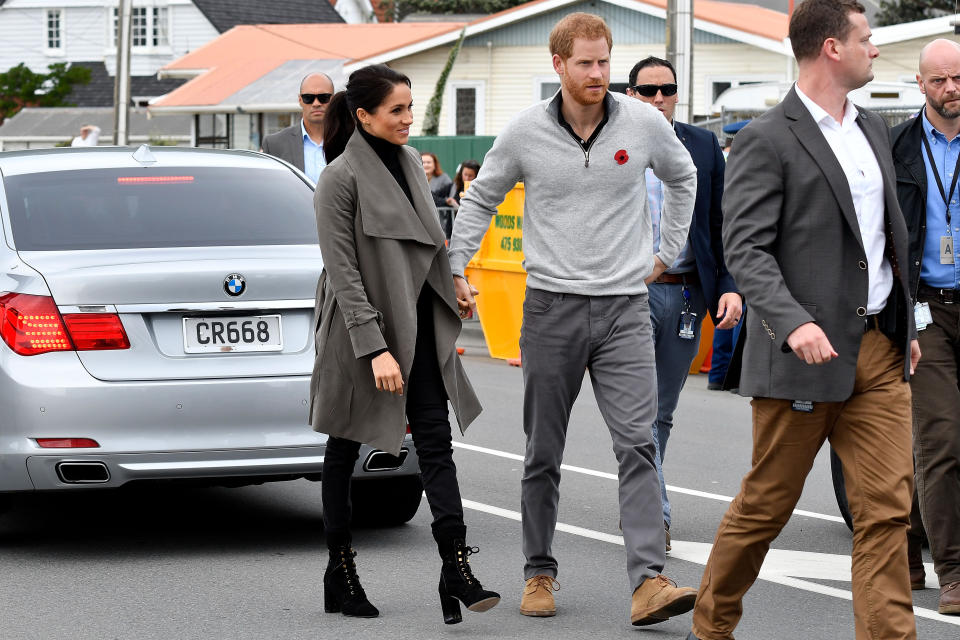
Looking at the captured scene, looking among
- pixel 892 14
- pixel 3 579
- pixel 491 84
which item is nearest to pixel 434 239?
pixel 3 579

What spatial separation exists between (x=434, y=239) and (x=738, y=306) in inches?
58.8

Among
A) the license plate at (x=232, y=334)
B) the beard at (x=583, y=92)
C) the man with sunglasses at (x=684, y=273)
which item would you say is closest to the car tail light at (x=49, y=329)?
the license plate at (x=232, y=334)

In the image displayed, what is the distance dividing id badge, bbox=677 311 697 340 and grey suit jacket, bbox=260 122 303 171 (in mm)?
3263

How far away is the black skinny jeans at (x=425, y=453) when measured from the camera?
18.8 ft

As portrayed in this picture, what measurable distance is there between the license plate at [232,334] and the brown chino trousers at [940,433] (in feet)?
8.09

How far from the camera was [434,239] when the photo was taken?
581 cm

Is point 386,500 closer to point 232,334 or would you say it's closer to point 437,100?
point 232,334

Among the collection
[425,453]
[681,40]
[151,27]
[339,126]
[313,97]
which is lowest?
[425,453]

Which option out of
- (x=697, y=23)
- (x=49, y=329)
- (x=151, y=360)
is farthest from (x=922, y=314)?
(x=697, y=23)

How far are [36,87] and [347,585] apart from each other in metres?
53.5

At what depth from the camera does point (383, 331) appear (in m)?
5.75

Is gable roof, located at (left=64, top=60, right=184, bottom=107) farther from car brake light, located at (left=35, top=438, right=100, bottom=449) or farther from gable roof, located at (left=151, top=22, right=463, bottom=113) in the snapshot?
car brake light, located at (left=35, top=438, right=100, bottom=449)

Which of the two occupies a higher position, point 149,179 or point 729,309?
point 149,179

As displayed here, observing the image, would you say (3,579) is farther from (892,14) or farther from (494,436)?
(892,14)
